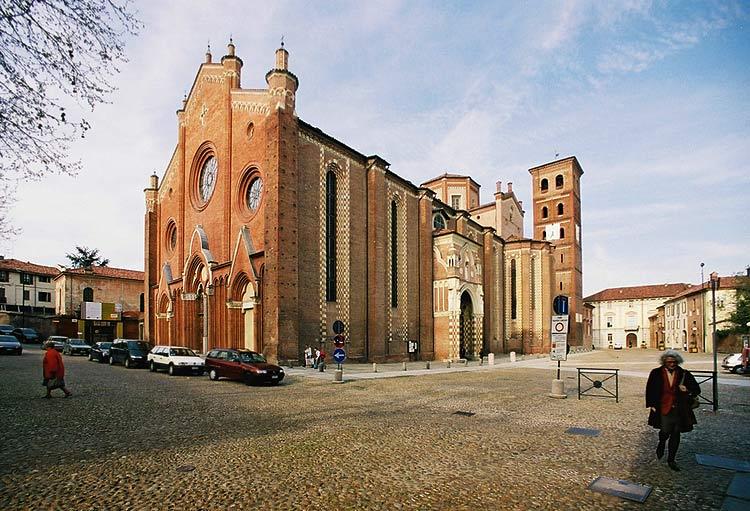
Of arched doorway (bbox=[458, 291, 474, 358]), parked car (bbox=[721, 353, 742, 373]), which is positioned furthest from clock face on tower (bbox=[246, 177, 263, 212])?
parked car (bbox=[721, 353, 742, 373])

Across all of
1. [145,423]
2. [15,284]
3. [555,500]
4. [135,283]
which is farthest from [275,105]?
[15,284]

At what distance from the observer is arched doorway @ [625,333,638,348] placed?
290ft

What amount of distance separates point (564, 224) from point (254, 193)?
4253 cm

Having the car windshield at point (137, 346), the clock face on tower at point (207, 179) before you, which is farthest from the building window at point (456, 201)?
the car windshield at point (137, 346)

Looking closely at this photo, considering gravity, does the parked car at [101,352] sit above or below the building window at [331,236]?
below

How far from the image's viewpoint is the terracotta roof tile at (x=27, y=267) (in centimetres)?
5878

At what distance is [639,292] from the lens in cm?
9025

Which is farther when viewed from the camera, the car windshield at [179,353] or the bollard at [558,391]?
the car windshield at [179,353]

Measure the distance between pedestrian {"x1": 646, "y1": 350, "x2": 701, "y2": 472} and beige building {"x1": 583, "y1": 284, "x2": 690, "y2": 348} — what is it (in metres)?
90.8

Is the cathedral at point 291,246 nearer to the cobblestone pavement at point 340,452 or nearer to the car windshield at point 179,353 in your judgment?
the car windshield at point 179,353

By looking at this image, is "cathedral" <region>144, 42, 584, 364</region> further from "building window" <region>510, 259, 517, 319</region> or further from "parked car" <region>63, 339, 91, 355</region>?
"parked car" <region>63, 339, 91, 355</region>

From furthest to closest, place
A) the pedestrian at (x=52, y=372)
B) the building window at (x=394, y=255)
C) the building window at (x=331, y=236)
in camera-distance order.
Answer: the building window at (x=394, y=255), the building window at (x=331, y=236), the pedestrian at (x=52, y=372)

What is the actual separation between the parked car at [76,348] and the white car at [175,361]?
55.8ft

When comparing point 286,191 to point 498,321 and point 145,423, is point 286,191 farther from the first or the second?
point 498,321
